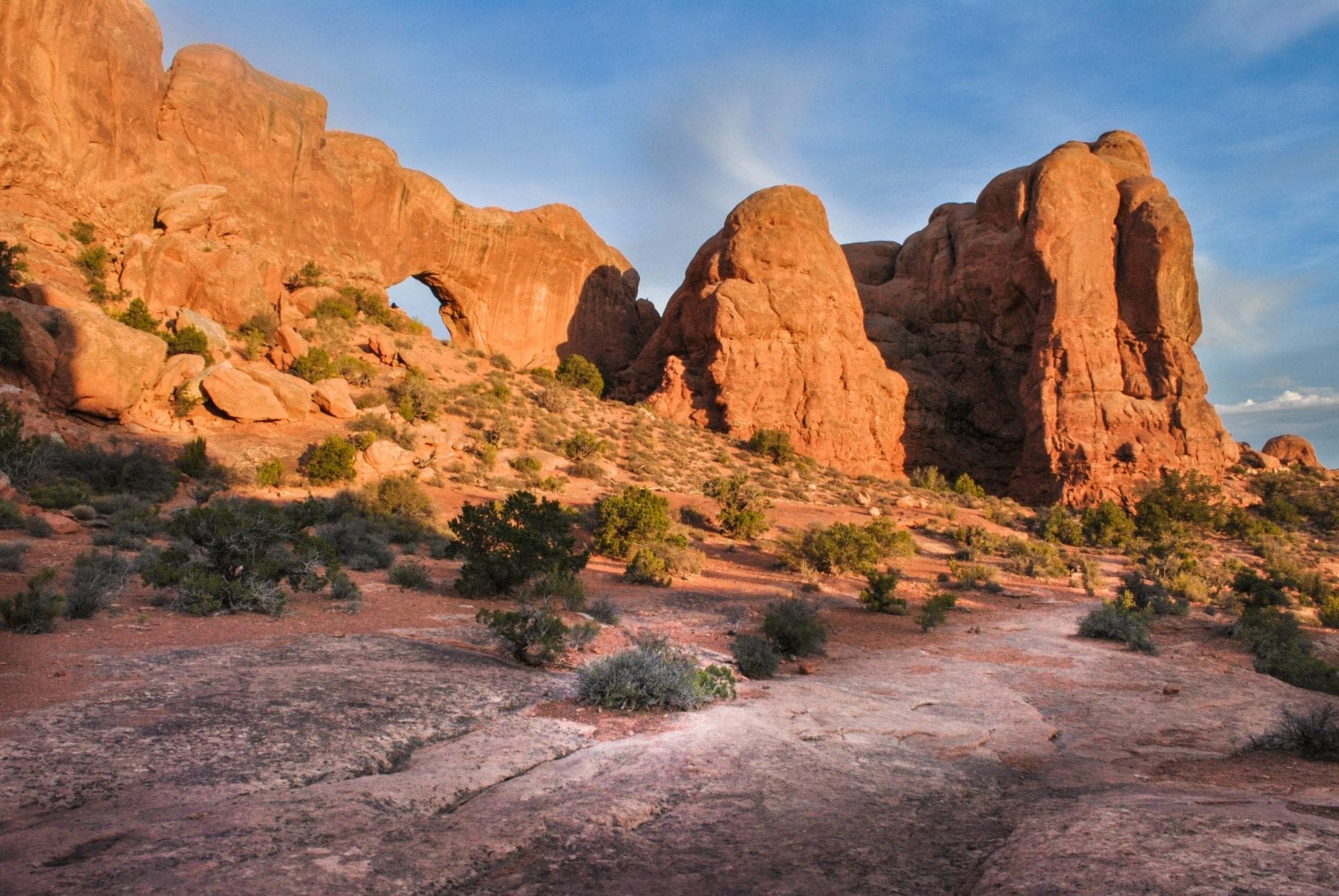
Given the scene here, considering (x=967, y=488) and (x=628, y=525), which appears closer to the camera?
(x=628, y=525)

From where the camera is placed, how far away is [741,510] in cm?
1970

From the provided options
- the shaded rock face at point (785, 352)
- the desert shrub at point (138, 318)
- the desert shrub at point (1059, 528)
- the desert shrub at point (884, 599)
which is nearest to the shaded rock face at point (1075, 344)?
the shaded rock face at point (785, 352)

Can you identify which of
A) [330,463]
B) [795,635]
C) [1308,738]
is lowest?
[795,635]

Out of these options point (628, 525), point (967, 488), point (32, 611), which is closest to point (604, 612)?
point (628, 525)

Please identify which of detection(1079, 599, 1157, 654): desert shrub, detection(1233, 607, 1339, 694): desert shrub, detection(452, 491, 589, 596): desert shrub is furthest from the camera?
detection(452, 491, 589, 596): desert shrub

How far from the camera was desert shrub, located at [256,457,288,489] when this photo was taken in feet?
58.8

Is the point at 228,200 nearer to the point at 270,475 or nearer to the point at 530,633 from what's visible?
the point at 270,475

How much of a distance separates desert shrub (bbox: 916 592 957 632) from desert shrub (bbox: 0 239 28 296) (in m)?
25.2

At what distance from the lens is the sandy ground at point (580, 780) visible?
8.38 feet

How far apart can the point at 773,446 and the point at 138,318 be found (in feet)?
77.7

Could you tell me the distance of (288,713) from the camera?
439 centimetres

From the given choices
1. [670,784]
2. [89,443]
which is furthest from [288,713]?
[89,443]

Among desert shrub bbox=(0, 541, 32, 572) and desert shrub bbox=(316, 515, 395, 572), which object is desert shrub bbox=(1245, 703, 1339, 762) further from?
desert shrub bbox=(0, 541, 32, 572)

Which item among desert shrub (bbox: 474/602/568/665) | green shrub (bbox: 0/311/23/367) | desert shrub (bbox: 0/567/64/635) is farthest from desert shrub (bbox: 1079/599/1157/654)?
green shrub (bbox: 0/311/23/367)
